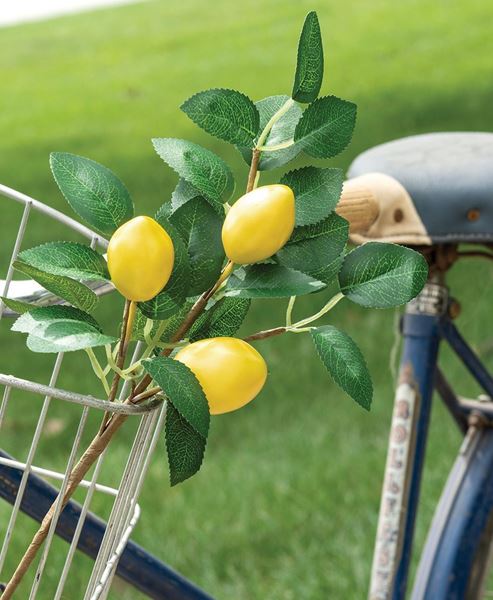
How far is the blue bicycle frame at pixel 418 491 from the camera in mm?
1400

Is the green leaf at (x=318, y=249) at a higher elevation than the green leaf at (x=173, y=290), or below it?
higher

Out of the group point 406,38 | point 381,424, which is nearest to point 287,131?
point 381,424

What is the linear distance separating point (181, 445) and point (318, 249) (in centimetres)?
14

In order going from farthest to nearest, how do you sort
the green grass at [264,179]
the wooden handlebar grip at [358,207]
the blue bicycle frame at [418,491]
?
the green grass at [264,179], the blue bicycle frame at [418,491], the wooden handlebar grip at [358,207]

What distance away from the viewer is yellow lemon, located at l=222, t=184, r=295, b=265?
0.57 meters

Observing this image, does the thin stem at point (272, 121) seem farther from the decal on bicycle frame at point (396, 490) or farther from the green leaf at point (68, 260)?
the decal on bicycle frame at point (396, 490)

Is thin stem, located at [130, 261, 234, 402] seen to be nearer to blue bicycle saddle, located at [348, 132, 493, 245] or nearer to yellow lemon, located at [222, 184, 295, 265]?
yellow lemon, located at [222, 184, 295, 265]

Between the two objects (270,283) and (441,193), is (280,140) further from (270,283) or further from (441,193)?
(441,193)

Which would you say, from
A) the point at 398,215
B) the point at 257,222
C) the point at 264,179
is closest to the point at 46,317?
the point at 257,222

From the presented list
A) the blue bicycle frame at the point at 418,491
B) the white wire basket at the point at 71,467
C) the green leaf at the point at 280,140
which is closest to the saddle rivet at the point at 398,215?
the blue bicycle frame at the point at 418,491

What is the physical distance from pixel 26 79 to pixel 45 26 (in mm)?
2808

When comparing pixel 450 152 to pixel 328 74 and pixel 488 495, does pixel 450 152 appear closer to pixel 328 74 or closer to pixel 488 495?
pixel 488 495

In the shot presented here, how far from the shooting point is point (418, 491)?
143 cm

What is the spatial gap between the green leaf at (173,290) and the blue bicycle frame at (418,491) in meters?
0.82
